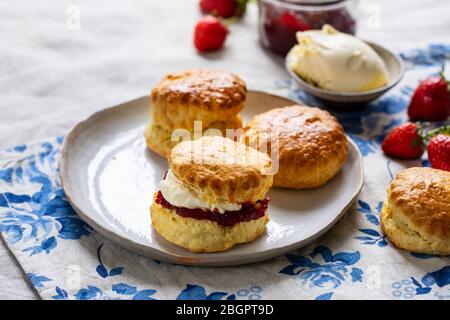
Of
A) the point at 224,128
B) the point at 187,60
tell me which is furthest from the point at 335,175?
the point at 187,60

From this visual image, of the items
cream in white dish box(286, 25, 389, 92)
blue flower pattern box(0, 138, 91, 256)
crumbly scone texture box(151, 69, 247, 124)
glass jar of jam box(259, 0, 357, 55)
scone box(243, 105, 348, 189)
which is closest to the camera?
blue flower pattern box(0, 138, 91, 256)

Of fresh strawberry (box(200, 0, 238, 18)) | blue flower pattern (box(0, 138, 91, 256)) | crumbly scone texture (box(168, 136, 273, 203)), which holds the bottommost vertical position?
blue flower pattern (box(0, 138, 91, 256))

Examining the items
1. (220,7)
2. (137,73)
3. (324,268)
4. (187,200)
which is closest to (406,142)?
(324,268)

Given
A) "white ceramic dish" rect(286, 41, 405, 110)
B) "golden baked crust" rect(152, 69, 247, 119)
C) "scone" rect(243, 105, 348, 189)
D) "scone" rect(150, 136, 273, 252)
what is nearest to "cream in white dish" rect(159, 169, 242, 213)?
"scone" rect(150, 136, 273, 252)

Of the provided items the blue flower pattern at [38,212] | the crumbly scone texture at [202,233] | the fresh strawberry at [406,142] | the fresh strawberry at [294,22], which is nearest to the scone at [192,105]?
the blue flower pattern at [38,212]

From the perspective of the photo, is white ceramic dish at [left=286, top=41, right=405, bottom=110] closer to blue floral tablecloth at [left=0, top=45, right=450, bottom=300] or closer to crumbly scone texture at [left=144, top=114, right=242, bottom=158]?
crumbly scone texture at [left=144, top=114, right=242, bottom=158]

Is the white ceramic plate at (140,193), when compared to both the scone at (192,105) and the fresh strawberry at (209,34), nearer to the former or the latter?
the scone at (192,105)

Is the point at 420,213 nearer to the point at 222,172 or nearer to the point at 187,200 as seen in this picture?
the point at 222,172

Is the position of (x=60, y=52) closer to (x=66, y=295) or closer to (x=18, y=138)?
(x=18, y=138)
